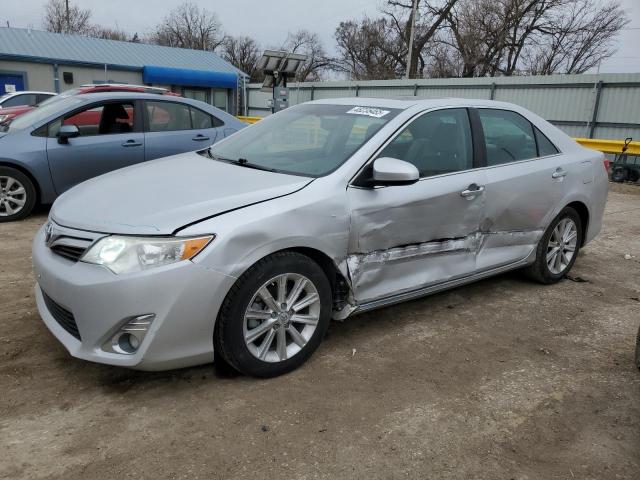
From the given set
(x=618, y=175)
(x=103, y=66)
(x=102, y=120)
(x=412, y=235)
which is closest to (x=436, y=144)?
(x=412, y=235)

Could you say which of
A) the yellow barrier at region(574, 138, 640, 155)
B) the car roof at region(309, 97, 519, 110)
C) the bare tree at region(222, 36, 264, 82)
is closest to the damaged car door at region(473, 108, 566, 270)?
the car roof at region(309, 97, 519, 110)

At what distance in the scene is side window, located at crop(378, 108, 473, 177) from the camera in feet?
11.5

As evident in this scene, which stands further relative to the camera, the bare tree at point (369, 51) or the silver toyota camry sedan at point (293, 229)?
the bare tree at point (369, 51)

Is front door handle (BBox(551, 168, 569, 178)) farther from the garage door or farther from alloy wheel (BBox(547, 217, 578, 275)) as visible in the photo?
the garage door

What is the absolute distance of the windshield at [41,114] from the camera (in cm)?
637

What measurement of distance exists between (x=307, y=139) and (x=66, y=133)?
3.67 m

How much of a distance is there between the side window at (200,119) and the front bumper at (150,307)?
4.78m

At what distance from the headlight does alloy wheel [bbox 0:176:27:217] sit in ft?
14.4

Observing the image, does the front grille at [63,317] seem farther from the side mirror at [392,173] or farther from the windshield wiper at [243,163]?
the side mirror at [392,173]

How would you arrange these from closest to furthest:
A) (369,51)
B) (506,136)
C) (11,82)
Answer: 1. (506,136)
2. (11,82)
3. (369,51)

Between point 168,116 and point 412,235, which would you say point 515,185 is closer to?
point 412,235

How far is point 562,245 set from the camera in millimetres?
4742

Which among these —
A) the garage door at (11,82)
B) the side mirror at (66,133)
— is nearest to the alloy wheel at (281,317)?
the side mirror at (66,133)

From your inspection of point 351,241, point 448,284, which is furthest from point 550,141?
point 351,241
